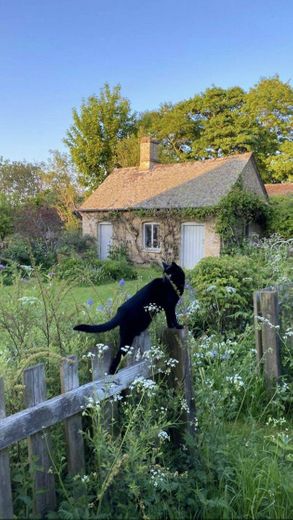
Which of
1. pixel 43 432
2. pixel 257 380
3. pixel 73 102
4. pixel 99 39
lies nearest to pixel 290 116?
pixel 73 102

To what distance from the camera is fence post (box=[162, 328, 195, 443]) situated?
2189 millimetres

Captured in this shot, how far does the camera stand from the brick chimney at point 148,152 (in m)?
20.8

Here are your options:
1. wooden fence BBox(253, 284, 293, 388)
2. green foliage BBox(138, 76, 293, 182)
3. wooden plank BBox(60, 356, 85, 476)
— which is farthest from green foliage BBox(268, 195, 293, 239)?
wooden plank BBox(60, 356, 85, 476)

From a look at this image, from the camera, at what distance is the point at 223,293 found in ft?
15.4

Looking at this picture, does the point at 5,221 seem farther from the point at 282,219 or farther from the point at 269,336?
the point at 269,336

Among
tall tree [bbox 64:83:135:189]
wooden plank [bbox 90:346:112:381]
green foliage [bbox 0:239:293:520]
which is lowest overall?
green foliage [bbox 0:239:293:520]

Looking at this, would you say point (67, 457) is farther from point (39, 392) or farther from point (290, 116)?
point (290, 116)

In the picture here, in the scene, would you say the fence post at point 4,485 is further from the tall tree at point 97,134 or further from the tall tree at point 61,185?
the tall tree at point 97,134

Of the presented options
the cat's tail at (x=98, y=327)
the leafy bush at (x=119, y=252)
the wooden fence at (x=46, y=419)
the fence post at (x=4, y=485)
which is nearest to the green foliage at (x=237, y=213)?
the leafy bush at (x=119, y=252)

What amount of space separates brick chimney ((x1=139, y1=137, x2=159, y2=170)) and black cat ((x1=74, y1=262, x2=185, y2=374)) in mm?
19451

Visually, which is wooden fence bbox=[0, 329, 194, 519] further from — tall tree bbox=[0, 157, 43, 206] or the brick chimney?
tall tree bbox=[0, 157, 43, 206]

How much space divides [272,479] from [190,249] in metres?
15.2

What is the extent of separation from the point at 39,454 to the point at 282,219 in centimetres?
1613

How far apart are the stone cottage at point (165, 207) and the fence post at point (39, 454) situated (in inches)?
585
